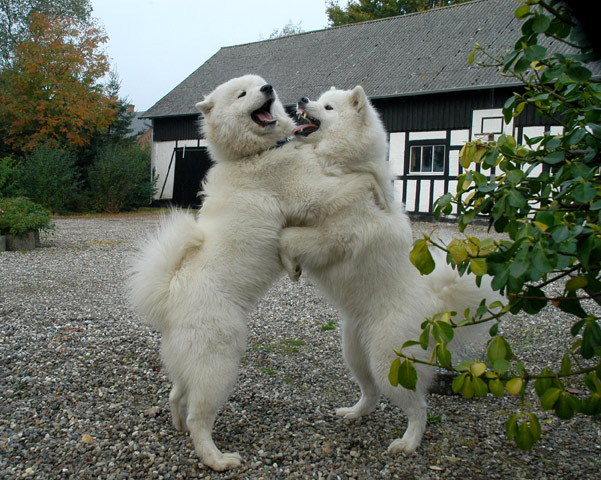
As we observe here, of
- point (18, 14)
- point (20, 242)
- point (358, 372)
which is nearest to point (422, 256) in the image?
point (358, 372)

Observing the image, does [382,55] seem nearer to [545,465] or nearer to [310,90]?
[310,90]

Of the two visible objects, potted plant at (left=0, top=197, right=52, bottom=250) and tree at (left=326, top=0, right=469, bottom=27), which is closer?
potted plant at (left=0, top=197, right=52, bottom=250)

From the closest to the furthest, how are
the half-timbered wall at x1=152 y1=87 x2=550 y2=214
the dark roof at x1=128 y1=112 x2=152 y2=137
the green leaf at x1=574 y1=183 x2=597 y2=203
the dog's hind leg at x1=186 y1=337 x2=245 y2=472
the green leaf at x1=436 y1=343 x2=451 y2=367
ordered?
the green leaf at x1=574 y1=183 x2=597 y2=203, the green leaf at x1=436 y1=343 x2=451 y2=367, the dog's hind leg at x1=186 y1=337 x2=245 y2=472, the half-timbered wall at x1=152 y1=87 x2=550 y2=214, the dark roof at x1=128 y1=112 x2=152 y2=137

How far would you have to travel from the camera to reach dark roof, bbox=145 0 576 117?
1639cm

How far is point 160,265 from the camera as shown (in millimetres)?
2877

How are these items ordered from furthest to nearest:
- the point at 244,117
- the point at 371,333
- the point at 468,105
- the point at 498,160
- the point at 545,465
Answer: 1. the point at 468,105
2. the point at 244,117
3. the point at 371,333
4. the point at 545,465
5. the point at 498,160

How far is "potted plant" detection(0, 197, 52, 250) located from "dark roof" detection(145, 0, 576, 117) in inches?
407

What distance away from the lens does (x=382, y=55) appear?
62.5 ft

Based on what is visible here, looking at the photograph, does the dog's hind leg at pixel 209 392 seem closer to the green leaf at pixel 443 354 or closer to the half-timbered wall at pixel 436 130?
the green leaf at pixel 443 354

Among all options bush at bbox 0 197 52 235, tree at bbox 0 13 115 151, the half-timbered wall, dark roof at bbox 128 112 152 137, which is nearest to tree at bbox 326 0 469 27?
dark roof at bbox 128 112 152 137

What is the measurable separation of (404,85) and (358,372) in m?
14.9

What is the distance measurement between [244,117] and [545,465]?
103 inches

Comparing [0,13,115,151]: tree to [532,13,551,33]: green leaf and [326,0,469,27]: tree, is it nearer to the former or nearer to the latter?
[326,0,469,27]: tree

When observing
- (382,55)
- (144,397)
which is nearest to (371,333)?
(144,397)
